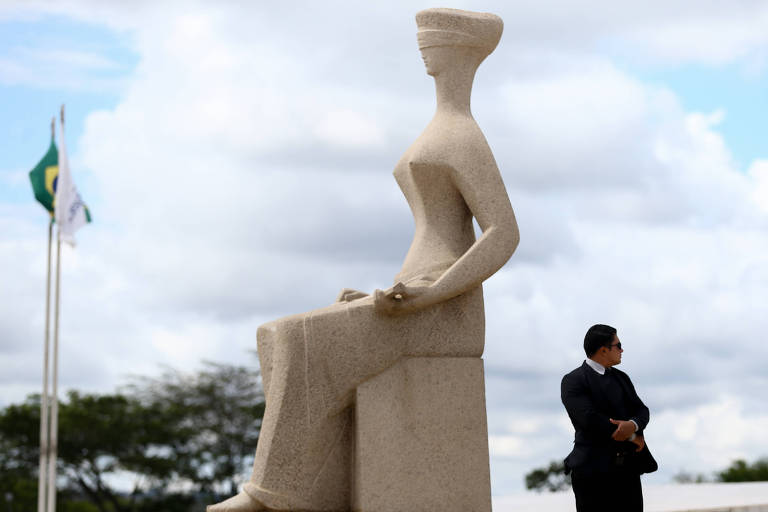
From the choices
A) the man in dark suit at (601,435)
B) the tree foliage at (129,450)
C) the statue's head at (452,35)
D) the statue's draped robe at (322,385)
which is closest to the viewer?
the man in dark suit at (601,435)

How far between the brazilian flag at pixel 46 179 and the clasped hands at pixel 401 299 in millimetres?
18294

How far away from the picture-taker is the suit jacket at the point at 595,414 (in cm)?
736

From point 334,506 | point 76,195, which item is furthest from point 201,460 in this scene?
point 334,506

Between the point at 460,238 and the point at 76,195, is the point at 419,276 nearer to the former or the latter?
the point at 460,238

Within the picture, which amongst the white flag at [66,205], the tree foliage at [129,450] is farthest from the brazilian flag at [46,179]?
the tree foliage at [129,450]

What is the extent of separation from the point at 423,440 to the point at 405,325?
0.76 metres

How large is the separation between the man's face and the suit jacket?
114mm

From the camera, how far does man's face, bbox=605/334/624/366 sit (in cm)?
744

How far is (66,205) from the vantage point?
24.3 m

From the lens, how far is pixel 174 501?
33375 millimetres

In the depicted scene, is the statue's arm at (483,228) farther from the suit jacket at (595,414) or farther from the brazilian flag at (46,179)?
the brazilian flag at (46,179)

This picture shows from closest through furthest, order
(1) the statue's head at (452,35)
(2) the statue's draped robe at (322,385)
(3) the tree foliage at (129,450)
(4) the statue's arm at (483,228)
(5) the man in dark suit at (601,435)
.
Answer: (5) the man in dark suit at (601,435) → (2) the statue's draped robe at (322,385) → (4) the statue's arm at (483,228) → (1) the statue's head at (452,35) → (3) the tree foliage at (129,450)

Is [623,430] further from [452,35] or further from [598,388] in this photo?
[452,35]

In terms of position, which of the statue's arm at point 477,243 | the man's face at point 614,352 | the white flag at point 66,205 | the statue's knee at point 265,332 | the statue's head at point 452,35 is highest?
the white flag at point 66,205
